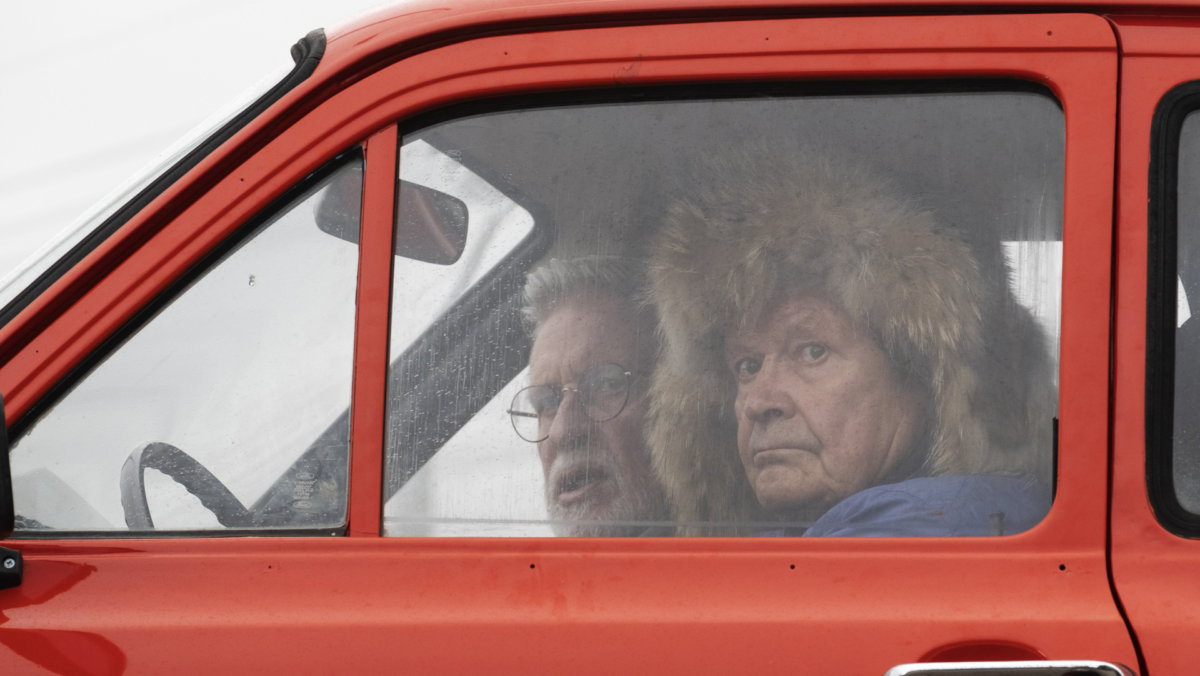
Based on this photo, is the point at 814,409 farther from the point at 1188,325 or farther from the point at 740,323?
→ the point at 1188,325

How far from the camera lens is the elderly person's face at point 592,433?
150cm

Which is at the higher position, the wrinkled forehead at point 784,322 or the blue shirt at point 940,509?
the wrinkled forehead at point 784,322

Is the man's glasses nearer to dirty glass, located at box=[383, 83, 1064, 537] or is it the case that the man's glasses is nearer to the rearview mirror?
dirty glass, located at box=[383, 83, 1064, 537]

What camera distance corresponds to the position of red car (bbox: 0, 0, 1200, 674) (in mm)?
1414

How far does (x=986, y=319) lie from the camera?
150 cm

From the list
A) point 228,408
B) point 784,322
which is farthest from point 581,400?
point 228,408

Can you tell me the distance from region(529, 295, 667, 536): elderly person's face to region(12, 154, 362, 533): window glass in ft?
0.92

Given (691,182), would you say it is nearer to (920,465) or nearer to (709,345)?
(709,345)

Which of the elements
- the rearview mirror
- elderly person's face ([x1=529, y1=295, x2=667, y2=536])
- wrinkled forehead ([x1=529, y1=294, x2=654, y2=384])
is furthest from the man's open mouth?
the rearview mirror

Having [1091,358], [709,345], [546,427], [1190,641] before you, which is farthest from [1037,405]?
[546,427]

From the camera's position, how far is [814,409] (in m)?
1.53

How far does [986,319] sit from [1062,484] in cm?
24

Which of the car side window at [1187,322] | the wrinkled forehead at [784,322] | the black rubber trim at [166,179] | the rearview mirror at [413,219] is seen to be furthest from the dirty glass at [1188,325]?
the black rubber trim at [166,179]

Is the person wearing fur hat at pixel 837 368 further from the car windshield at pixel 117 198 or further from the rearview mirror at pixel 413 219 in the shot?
the car windshield at pixel 117 198
